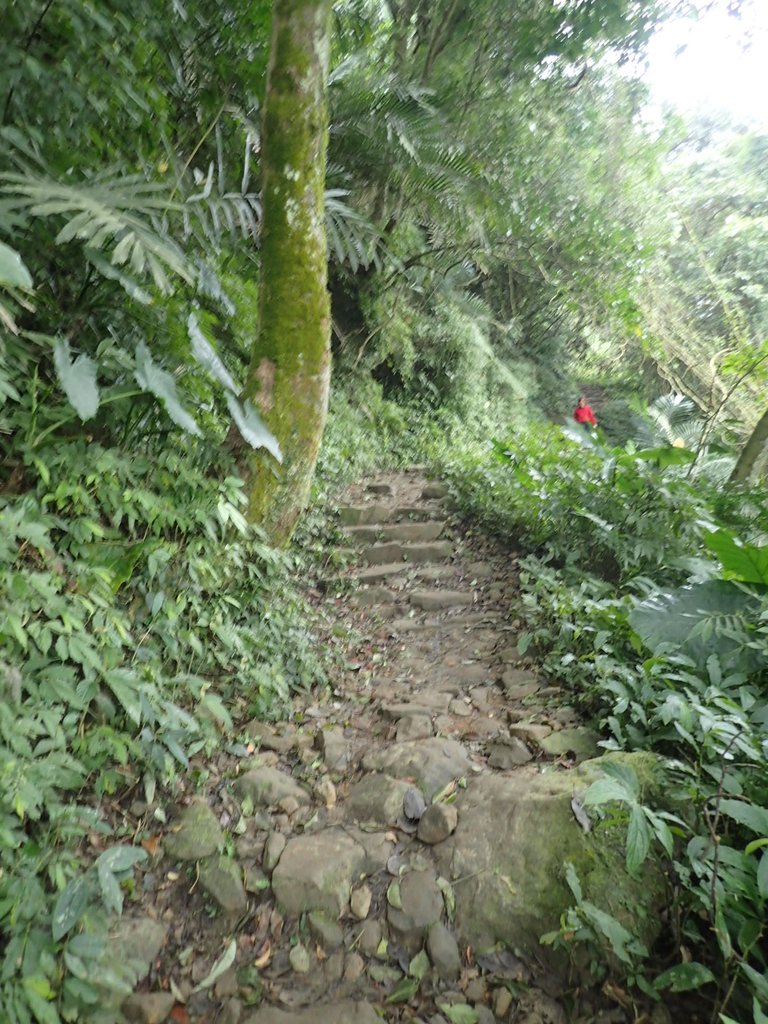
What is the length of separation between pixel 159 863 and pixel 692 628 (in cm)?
244

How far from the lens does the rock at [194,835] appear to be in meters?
2.03

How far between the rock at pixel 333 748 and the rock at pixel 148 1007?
3.45 ft

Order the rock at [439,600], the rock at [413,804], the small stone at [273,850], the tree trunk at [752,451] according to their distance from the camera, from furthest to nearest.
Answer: the tree trunk at [752,451]
the rock at [439,600]
the rock at [413,804]
the small stone at [273,850]

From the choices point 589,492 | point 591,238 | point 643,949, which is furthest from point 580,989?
point 591,238

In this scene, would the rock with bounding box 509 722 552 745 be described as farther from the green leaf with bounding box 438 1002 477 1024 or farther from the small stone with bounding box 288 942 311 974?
the small stone with bounding box 288 942 311 974

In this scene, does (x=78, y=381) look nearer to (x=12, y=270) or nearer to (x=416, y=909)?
(x=12, y=270)

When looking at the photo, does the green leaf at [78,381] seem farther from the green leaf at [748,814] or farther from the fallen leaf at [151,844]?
the green leaf at [748,814]

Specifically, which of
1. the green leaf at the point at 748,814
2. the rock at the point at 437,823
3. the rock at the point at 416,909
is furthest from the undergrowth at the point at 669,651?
the rock at the point at 437,823

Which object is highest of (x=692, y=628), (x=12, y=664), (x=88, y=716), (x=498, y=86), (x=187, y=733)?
(x=498, y=86)

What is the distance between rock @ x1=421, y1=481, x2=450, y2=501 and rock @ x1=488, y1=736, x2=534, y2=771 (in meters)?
3.56

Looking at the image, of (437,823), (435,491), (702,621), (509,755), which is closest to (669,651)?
(702,621)

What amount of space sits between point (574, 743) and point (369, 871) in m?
1.07

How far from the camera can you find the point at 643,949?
163 centimetres

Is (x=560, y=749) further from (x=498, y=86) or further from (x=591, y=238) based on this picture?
(x=498, y=86)
